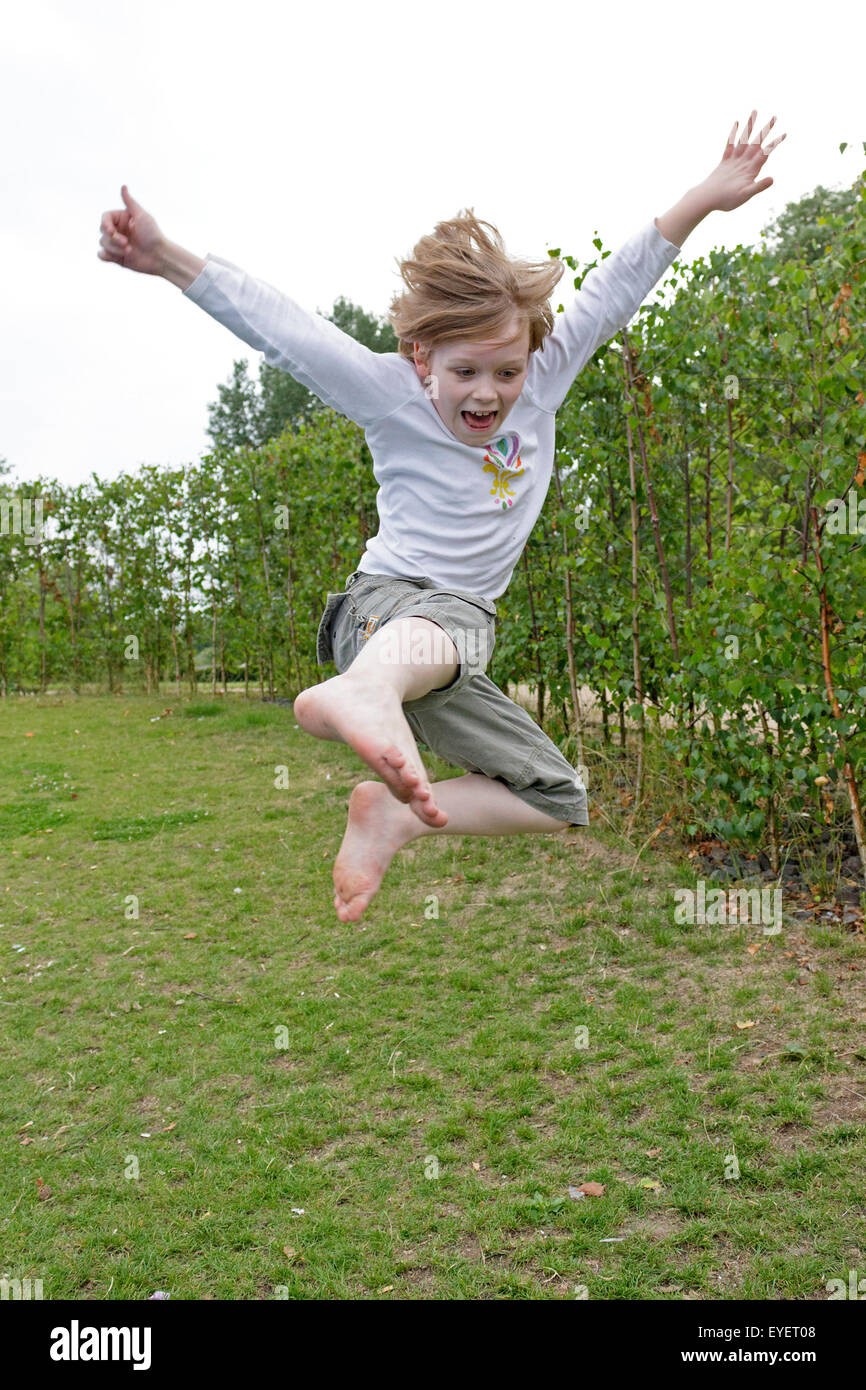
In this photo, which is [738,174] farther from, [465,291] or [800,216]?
[800,216]

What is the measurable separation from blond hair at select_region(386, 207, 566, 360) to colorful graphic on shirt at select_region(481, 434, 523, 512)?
0.26 metres

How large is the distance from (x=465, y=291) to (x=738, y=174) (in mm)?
804

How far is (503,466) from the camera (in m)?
2.50

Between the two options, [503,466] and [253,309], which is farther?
[503,466]

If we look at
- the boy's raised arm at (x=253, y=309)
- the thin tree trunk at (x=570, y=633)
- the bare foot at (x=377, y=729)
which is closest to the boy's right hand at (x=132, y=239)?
the boy's raised arm at (x=253, y=309)

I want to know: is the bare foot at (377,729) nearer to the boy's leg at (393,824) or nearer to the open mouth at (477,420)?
the boy's leg at (393,824)

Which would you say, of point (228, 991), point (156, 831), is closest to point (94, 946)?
point (228, 991)

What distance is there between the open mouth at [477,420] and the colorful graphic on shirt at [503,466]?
0.05m

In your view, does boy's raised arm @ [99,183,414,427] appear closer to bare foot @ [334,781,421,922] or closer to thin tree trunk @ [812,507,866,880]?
bare foot @ [334,781,421,922]

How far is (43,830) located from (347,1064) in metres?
4.20

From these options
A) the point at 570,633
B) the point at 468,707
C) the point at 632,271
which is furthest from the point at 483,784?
the point at 570,633

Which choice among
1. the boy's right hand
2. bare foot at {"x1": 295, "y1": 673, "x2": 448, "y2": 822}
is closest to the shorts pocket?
bare foot at {"x1": 295, "y1": 673, "x2": 448, "y2": 822}

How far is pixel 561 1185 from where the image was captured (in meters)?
3.44

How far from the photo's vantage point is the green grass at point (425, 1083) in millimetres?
3174
